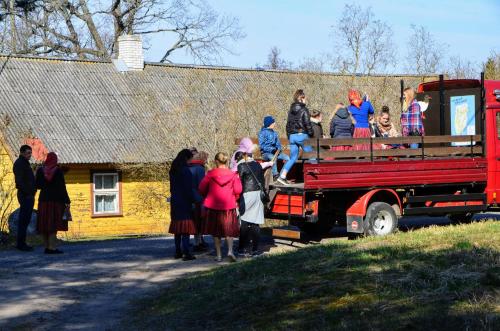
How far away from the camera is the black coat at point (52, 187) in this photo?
15.7m

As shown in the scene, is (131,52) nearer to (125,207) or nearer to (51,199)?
(125,207)

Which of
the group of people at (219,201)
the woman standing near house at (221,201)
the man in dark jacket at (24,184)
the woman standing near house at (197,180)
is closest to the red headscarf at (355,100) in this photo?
the group of people at (219,201)

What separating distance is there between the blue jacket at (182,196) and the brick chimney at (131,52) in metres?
24.3

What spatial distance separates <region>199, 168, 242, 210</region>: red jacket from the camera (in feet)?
46.1

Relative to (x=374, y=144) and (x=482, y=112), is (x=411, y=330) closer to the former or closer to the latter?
(x=374, y=144)

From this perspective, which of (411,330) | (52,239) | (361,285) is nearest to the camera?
(411,330)

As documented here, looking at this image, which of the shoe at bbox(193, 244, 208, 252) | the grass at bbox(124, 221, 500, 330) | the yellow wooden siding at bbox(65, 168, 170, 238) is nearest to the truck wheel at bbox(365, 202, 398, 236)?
the shoe at bbox(193, 244, 208, 252)

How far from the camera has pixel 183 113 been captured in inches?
1337

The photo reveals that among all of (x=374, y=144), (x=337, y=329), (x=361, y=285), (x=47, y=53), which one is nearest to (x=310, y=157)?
(x=374, y=144)

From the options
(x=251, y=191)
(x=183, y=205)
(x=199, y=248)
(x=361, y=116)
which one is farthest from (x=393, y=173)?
(x=183, y=205)

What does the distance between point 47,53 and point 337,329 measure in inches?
1685

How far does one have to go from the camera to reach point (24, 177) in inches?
643

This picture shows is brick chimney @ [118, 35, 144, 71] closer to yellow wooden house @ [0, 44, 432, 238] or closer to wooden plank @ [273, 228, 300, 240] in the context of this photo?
yellow wooden house @ [0, 44, 432, 238]

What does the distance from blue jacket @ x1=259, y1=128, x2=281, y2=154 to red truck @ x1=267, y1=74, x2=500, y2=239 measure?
56 centimetres
